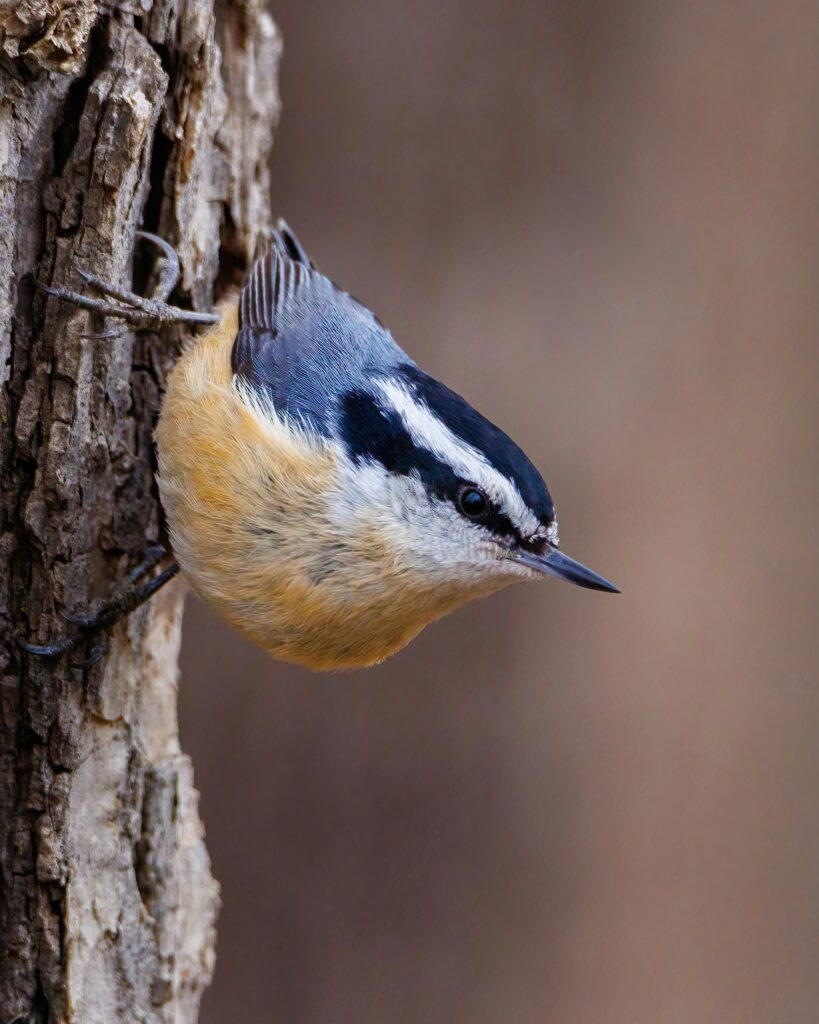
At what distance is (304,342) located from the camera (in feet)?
7.86

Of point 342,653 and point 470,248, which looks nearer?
point 342,653

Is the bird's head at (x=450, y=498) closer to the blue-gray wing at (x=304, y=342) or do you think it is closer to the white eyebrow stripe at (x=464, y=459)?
the white eyebrow stripe at (x=464, y=459)

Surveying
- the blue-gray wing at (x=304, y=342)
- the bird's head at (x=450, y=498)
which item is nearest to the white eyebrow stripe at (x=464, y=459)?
the bird's head at (x=450, y=498)

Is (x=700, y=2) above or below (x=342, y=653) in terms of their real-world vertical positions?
above

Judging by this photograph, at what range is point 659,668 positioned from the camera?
3.25m

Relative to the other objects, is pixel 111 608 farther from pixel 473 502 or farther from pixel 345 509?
pixel 473 502

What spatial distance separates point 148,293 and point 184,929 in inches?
51.6

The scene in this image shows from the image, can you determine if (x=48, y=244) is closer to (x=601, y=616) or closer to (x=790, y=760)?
(x=601, y=616)

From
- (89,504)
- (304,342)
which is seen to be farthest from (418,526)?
Result: (89,504)

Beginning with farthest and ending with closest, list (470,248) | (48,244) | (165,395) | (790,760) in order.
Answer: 1. (790,760)
2. (470,248)
3. (165,395)
4. (48,244)

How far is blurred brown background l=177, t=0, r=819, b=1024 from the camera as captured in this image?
3.10 meters

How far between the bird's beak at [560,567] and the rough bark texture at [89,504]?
81 cm

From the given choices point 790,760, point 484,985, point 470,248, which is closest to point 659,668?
point 790,760

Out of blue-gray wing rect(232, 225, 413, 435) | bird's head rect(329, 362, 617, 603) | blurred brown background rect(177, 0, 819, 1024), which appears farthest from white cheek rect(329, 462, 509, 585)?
blurred brown background rect(177, 0, 819, 1024)
